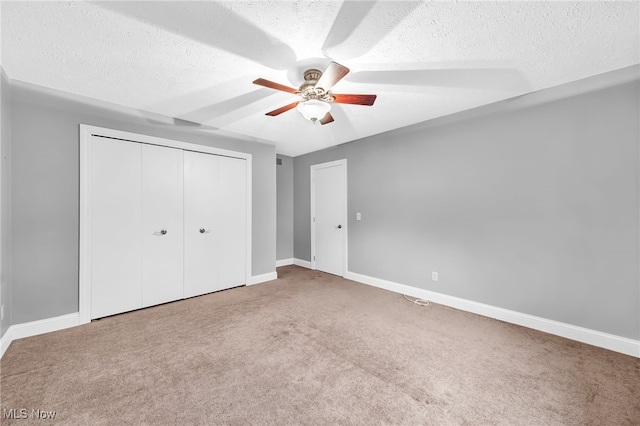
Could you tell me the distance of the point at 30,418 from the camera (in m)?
1.48

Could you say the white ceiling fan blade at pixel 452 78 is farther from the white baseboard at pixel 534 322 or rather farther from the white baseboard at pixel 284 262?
the white baseboard at pixel 284 262

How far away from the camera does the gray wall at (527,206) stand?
2.22 metres

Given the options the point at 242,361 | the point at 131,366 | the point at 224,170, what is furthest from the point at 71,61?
the point at 242,361

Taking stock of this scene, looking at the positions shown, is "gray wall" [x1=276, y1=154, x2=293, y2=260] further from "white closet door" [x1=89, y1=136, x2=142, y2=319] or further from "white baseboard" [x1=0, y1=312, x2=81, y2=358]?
"white baseboard" [x1=0, y1=312, x2=81, y2=358]

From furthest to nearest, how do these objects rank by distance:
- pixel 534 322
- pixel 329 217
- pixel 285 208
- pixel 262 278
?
pixel 285 208, pixel 329 217, pixel 262 278, pixel 534 322

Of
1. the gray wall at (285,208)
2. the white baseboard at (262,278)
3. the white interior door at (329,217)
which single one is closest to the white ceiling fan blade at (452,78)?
the white interior door at (329,217)

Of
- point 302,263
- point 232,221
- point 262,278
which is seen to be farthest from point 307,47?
point 302,263

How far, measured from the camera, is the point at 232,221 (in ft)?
13.0

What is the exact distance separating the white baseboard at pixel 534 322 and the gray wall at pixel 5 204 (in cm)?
420

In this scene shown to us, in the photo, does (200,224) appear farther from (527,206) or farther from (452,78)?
(527,206)

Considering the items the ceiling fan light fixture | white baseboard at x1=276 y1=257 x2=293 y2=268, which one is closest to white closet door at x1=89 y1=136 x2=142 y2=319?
the ceiling fan light fixture

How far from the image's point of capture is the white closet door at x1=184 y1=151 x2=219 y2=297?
3496 mm

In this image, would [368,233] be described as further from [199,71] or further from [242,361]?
[199,71]

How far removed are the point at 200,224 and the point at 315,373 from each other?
2609 millimetres
